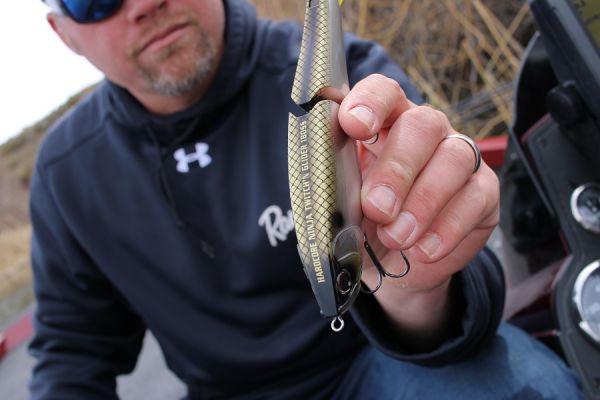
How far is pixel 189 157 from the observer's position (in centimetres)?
135

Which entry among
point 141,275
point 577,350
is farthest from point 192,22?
point 577,350

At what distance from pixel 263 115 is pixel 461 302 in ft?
2.27

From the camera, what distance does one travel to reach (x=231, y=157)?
52.4 inches

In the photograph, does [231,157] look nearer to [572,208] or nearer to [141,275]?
[141,275]

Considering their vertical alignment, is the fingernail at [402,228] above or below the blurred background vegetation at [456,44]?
above

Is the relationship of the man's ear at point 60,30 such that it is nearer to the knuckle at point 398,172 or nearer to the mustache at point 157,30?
the mustache at point 157,30

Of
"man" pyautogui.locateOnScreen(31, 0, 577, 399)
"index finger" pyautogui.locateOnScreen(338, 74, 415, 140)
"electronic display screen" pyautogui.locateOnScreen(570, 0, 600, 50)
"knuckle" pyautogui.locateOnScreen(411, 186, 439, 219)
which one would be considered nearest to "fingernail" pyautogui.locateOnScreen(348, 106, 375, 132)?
"index finger" pyautogui.locateOnScreen(338, 74, 415, 140)

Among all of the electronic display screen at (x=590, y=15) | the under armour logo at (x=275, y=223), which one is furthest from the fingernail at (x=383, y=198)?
the under armour logo at (x=275, y=223)

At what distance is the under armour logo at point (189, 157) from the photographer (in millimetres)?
1346

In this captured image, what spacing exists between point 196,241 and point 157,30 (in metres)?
0.53

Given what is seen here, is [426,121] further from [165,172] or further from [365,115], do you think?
[165,172]

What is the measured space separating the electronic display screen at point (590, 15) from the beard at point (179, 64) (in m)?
0.82

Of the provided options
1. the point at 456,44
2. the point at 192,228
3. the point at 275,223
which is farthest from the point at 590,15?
the point at 456,44

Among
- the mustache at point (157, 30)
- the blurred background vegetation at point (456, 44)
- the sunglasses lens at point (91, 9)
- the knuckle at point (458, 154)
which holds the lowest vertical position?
the blurred background vegetation at point (456, 44)
